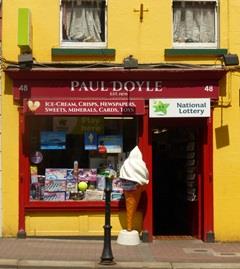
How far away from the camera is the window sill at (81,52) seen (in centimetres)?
1273

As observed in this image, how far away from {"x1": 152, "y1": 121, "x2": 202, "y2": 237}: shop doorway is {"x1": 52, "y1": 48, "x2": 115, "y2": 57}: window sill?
5.89 ft

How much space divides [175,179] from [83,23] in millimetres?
3867

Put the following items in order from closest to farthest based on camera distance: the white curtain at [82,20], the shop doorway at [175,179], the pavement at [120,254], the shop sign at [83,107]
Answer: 1. the pavement at [120,254]
2. the shop sign at [83,107]
3. the white curtain at [82,20]
4. the shop doorway at [175,179]

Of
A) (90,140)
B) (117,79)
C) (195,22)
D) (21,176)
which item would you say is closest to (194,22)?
(195,22)

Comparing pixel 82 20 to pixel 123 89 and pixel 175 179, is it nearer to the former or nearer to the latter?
pixel 123 89

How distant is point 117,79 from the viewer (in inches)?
500

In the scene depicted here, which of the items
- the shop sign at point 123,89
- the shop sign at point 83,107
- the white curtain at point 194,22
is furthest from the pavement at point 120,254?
the white curtain at point 194,22

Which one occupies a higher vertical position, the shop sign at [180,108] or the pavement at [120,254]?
the shop sign at [180,108]

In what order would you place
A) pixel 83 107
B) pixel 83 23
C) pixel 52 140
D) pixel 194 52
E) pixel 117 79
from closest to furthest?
pixel 83 107 < pixel 117 79 < pixel 194 52 < pixel 52 140 < pixel 83 23

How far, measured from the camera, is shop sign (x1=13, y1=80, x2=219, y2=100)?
12.7 m

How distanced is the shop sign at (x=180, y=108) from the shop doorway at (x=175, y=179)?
0.66m

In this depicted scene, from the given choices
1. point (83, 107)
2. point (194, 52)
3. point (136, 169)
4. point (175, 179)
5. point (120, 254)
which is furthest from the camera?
point (175, 179)

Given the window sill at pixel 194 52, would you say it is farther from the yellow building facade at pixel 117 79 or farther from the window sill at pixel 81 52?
the window sill at pixel 81 52

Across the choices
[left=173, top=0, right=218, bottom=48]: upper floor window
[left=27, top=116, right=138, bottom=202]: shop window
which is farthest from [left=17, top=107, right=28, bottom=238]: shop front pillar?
[left=173, top=0, right=218, bottom=48]: upper floor window
